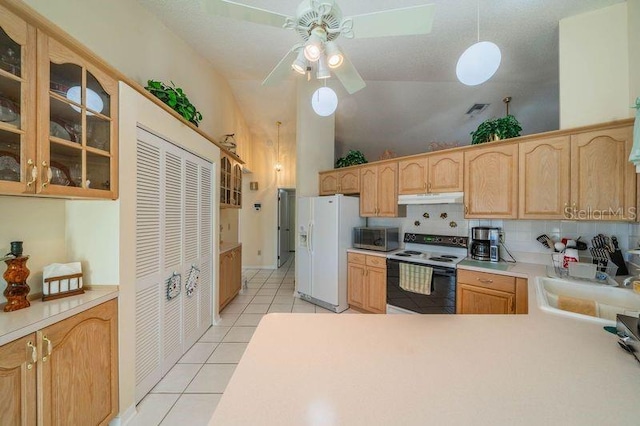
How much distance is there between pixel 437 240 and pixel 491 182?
916mm

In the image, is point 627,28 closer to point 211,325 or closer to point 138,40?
point 138,40

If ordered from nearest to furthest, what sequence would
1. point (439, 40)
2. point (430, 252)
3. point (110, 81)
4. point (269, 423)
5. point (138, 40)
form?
point (269, 423) < point (110, 81) < point (138, 40) < point (439, 40) < point (430, 252)

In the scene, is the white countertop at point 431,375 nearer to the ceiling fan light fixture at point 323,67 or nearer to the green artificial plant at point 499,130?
the ceiling fan light fixture at point 323,67

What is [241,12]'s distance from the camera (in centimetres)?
117

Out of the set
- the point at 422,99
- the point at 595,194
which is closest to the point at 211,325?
the point at 595,194

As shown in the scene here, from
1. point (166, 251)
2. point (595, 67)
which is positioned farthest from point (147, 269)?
point (595, 67)

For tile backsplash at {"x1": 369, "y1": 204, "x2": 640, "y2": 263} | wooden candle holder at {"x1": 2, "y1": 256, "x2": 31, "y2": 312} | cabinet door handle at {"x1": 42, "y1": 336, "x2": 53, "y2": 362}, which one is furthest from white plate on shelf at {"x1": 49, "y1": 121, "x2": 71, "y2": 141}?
tile backsplash at {"x1": 369, "y1": 204, "x2": 640, "y2": 263}

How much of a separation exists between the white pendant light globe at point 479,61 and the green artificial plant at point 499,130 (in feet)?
3.96

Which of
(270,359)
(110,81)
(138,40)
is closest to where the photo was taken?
(270,359)

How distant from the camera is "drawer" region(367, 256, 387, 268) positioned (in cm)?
286

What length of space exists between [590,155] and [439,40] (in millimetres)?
1680

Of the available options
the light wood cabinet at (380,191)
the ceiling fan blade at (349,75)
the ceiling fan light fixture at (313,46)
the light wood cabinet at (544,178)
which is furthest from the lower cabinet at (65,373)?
the light wood cabinet at (544,178)

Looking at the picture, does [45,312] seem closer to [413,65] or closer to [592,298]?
[592,298]

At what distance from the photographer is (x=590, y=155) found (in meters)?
1.85
